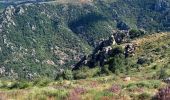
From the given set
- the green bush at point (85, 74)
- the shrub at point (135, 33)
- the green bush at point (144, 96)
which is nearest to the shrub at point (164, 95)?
the green bush at point (144, 96)

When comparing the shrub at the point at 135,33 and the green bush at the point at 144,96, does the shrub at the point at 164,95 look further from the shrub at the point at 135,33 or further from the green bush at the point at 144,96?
the shrub at the point at 135,33

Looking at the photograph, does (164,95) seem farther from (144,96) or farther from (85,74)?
(85,74)

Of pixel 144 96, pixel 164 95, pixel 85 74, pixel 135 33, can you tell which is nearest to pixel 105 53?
pixel 85 74

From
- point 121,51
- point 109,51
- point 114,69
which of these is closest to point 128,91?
point 114,69

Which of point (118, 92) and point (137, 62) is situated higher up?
point (118, 92)

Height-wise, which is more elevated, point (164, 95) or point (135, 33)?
point (164, 95)

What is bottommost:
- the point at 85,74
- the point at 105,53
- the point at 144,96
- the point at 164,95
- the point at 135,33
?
the point at 85,74

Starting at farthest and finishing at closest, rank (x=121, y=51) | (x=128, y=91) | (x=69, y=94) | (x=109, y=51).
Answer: (x=109, y=51)
(x=121, y=51)
(x=128, y=91)
(x=69, y=94)

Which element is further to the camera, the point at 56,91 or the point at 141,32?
the point at 141,32

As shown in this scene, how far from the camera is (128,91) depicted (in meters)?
18.0

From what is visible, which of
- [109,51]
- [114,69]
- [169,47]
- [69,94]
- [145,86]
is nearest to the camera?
[69,94]

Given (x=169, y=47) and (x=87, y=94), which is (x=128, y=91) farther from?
(x=169, y=47)

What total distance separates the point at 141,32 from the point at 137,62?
7731 centimetres

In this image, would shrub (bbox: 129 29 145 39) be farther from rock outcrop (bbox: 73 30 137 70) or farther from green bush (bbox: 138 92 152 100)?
green bush (bbox: 138 92 152 100)
